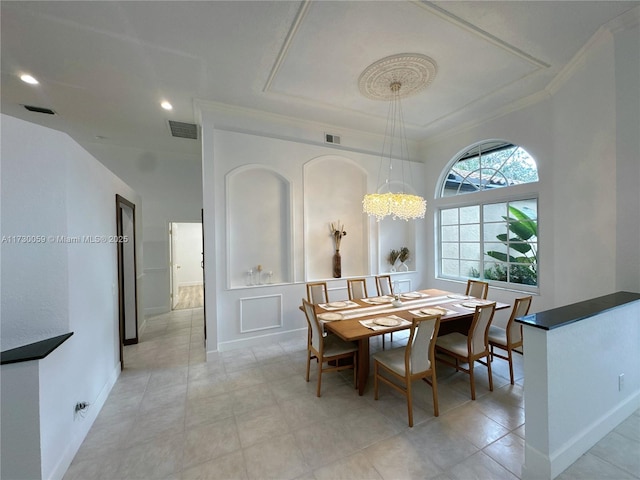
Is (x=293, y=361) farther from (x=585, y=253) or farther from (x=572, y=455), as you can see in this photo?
(x=585, y=253)

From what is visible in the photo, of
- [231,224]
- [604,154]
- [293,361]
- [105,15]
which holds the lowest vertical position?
[293,361]

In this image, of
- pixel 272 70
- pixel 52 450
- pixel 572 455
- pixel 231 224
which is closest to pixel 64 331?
pixel 52 450

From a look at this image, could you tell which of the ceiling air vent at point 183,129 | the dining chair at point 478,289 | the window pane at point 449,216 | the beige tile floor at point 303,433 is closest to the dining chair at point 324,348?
the beige tile floor at point 303,433

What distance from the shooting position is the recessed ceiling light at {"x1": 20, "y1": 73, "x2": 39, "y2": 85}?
2920 millimetres

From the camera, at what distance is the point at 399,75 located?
2947 mm

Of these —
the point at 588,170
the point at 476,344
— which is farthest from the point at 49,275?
the point at 588,170

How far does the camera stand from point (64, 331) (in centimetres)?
184

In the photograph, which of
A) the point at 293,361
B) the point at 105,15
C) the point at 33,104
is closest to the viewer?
the point at 105,15

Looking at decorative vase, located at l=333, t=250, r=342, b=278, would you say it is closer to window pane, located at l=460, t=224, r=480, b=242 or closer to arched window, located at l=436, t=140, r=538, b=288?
arched window, located at l=436, t=140, r=538, b=288

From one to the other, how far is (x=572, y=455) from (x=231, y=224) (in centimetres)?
404

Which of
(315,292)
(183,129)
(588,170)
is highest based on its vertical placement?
(183,129)

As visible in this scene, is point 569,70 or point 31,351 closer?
point 31,351

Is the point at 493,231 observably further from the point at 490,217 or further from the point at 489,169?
the point at 489,169

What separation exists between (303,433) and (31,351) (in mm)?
1920
